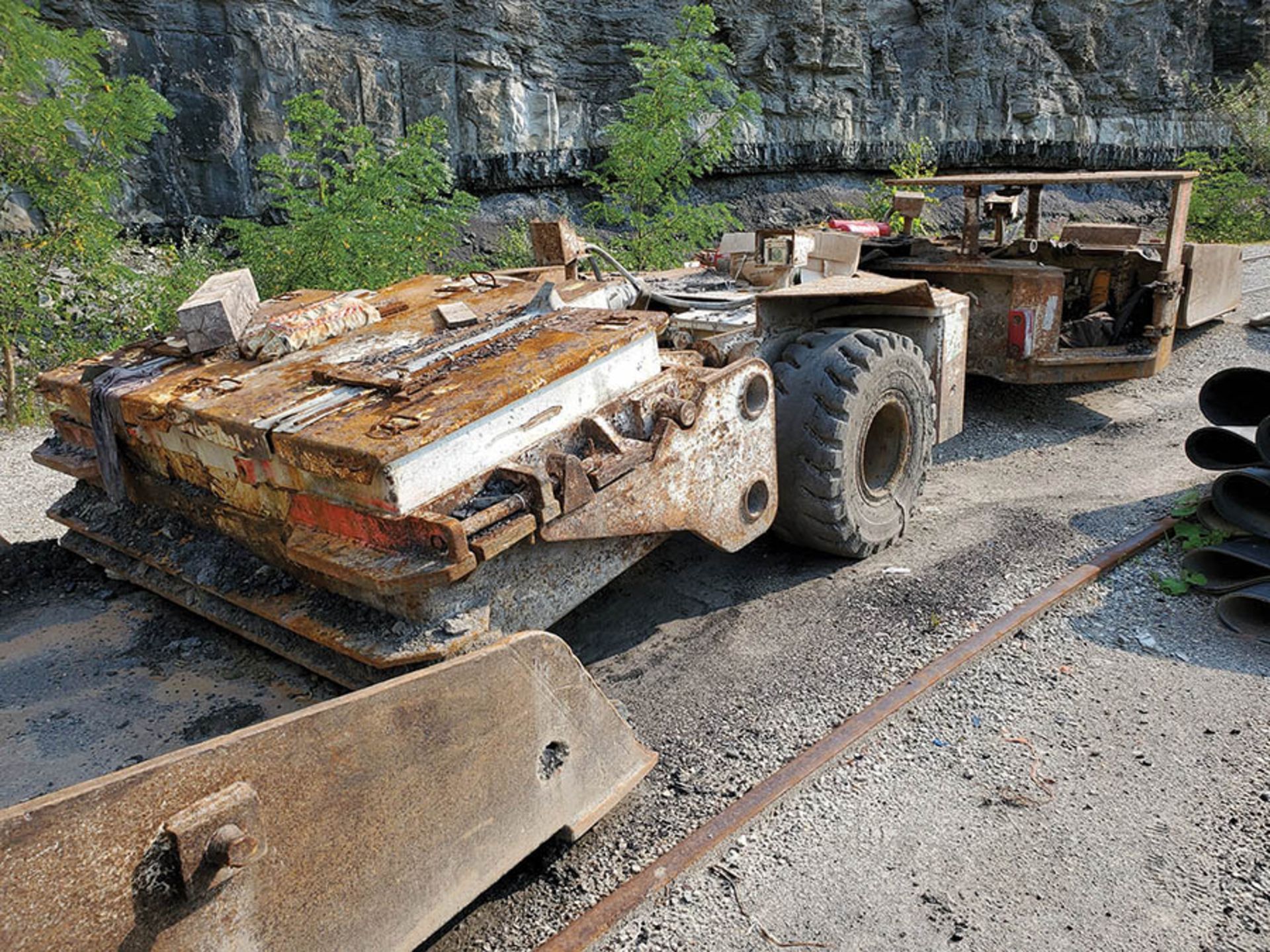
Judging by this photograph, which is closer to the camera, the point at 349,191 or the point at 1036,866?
the point at 1036,866

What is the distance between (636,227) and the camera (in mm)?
9047

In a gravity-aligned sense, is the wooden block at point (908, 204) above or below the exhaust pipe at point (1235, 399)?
above

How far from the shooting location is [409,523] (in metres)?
2.40

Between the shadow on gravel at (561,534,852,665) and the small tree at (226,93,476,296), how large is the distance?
13.8 feet

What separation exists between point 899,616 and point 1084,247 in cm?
491

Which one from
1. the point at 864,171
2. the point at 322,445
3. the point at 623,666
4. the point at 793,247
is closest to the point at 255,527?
the point at 322,445

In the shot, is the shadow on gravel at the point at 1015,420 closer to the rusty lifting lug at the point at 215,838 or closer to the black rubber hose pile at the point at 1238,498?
the black rubber hose pile at the point at 1238,498

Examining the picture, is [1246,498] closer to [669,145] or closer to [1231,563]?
[1231,563]

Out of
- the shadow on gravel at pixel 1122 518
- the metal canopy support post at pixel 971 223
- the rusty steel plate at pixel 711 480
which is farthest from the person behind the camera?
the metal canopy support post at pixel 971 223

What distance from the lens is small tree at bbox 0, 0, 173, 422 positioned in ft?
21.7

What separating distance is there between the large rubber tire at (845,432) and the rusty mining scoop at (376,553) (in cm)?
36

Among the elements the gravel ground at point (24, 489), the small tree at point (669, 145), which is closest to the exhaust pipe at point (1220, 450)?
the small tree at point (669, 145)

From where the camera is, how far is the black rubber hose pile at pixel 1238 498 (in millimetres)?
3617

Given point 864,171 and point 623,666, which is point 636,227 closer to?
point 623,666
